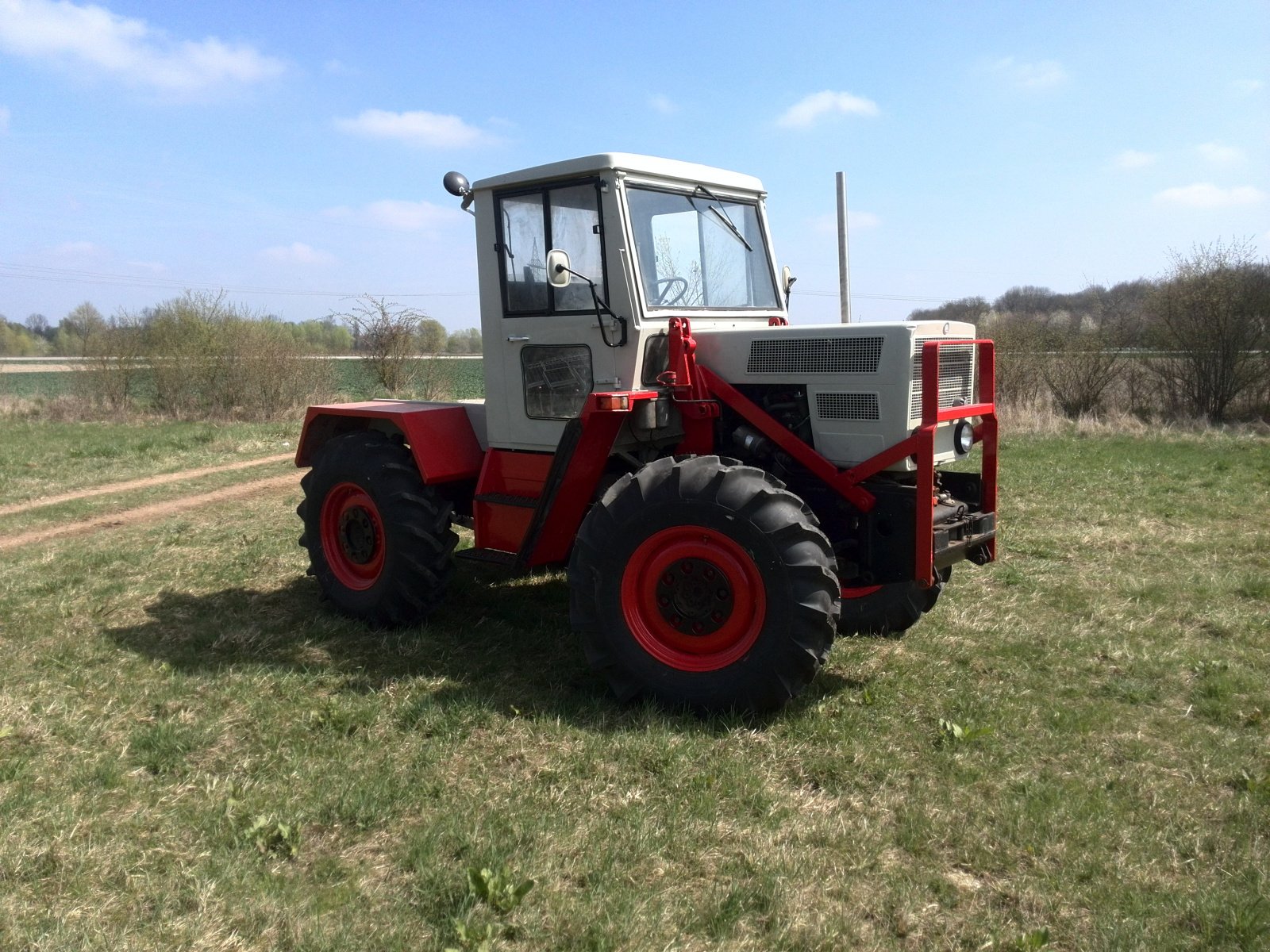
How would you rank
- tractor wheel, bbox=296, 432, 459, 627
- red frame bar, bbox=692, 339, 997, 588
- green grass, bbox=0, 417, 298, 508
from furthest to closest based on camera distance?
green grass, bbox=0, 417, 298, 508 < tractor wheel, bbox=296, 432, 459, 627 < red frame bar, bbox=692, 339, 997, 588

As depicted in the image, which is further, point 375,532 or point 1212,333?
point 1212,333

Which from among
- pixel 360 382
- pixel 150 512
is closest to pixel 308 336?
pixel 360 382

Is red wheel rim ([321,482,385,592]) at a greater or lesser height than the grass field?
greater

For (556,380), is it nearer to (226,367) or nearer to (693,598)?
(693,598)

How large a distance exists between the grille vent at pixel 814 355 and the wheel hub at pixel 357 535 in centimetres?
265

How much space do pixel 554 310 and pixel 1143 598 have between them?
4.25m

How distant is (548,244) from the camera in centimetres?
547

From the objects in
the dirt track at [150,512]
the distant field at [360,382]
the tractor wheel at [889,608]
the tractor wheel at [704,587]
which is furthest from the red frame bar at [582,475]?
the distant field at [360,382]

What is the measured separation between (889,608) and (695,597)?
5.13 feet

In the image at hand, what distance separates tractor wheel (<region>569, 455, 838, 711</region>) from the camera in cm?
431

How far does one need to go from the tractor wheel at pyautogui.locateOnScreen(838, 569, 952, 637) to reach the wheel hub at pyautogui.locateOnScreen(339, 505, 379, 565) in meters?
2.94

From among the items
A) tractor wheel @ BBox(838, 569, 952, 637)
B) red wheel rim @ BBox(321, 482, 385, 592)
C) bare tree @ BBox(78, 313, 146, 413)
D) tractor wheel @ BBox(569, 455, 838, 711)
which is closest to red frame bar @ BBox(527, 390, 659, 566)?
tractor wheel @ BBox(569, 455, 838, 711)

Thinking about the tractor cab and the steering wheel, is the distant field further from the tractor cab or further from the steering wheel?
the steering wheel

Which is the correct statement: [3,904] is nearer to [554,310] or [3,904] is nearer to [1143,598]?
[554,310]
